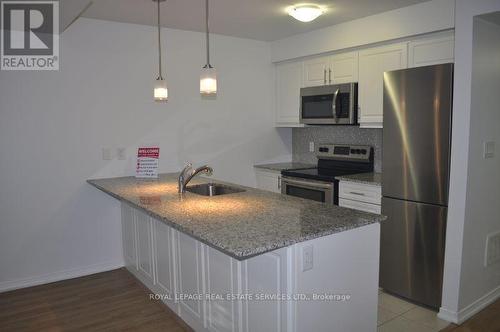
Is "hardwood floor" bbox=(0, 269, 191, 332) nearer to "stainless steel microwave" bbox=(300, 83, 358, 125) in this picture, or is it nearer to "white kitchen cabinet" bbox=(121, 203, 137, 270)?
"white kitchen cabinet" bbox=(121, 203, 137, 270)

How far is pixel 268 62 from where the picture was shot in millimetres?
4645

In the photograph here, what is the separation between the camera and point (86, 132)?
3.56 meters

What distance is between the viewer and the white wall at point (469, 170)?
263 cm

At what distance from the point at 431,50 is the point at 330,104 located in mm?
1067

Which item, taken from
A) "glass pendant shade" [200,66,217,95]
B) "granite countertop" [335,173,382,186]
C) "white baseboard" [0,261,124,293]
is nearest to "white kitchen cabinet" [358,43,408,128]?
"granite countertop" [335,173,382,186]

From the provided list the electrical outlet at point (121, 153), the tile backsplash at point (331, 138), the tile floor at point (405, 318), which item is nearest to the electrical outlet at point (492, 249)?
the tile floor at point (405, 318)

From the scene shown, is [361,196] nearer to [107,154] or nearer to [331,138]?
[331,138]

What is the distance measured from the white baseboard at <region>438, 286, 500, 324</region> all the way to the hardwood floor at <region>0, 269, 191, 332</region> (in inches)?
73.6

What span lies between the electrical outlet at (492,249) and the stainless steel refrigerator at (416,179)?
460 mm

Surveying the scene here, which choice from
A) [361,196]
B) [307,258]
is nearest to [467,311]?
[361,196]

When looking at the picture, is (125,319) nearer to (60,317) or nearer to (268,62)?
(60,317)

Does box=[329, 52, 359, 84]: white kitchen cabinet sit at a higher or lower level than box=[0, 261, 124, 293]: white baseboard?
higher

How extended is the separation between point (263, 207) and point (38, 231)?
2218mm

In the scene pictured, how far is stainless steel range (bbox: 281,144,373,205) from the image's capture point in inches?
145
